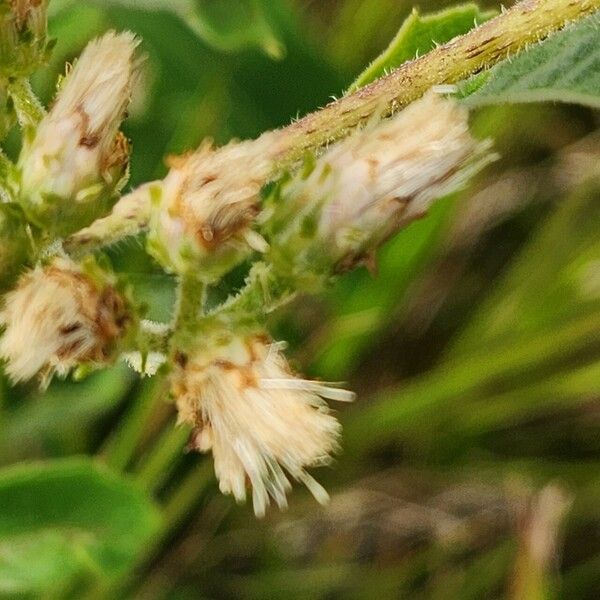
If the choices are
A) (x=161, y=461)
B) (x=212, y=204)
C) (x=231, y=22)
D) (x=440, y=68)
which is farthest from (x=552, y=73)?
(x=161, y=461)

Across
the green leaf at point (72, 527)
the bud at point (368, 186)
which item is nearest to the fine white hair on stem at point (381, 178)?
the bud at point (368, 186)

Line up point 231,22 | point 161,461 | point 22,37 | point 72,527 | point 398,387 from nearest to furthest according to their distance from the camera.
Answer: point 22,37, point 72,527, point 231,22, point 161,461, point 398,387

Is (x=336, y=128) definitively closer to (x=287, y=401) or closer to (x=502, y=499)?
(x=287, y=401)

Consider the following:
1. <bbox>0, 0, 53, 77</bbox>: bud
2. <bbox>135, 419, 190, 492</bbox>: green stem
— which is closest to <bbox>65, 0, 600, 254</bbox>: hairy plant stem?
<bbox>0, 0, 53, 77</bbox>: bud

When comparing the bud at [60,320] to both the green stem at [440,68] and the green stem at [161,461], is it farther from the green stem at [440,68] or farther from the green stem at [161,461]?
the green stem at [161,461]

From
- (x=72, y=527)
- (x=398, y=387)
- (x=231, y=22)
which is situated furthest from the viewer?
(x=398, y=387)

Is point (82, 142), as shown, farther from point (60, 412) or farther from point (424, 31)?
point (60, 412)

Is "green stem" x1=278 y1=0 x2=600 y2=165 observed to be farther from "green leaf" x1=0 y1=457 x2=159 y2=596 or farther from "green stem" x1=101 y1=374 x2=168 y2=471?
"green stem" x1=101 y1=374 x2=168 y2=471
